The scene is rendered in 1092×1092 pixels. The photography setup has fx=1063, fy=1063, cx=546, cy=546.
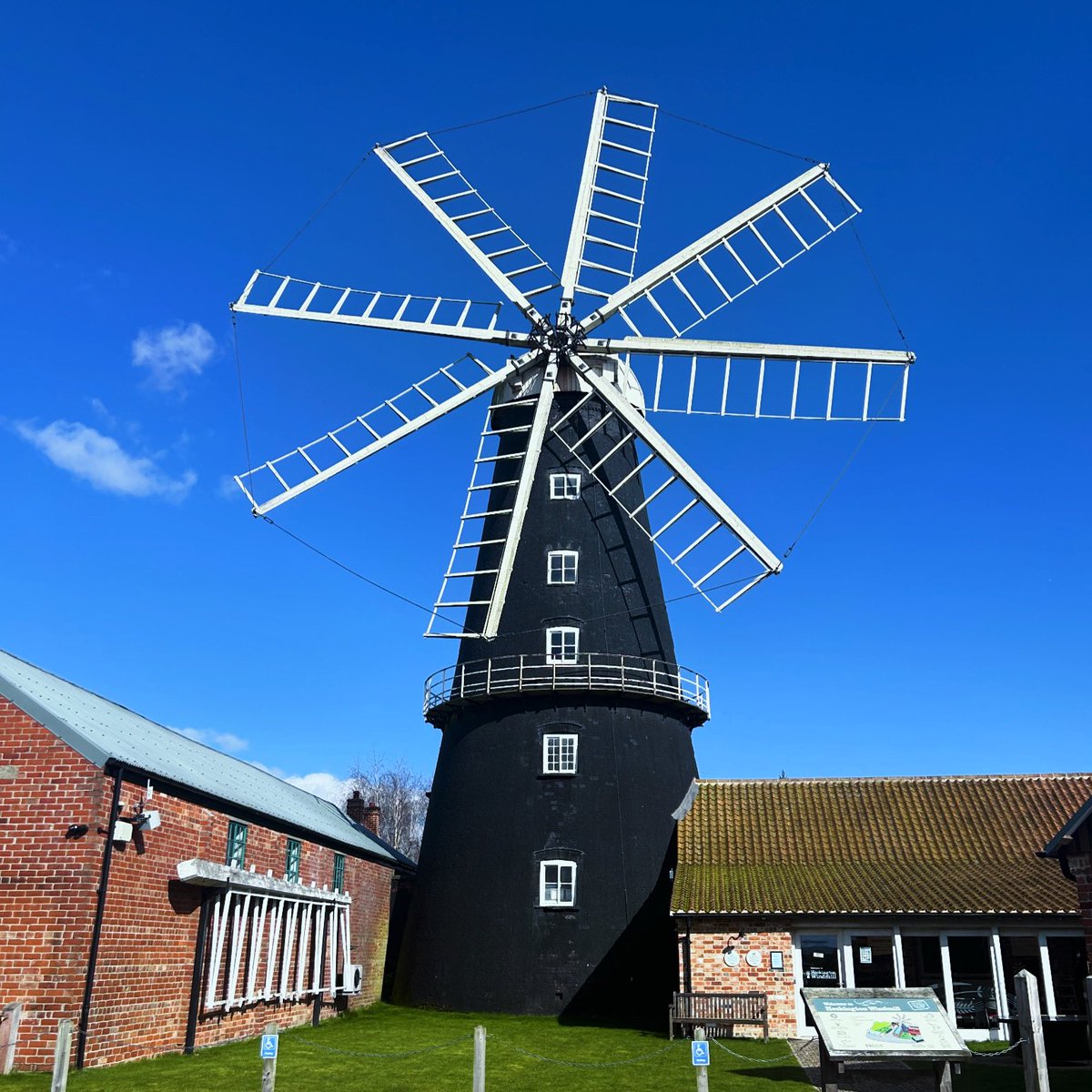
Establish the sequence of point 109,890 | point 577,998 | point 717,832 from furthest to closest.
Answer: point 717,832
point 577,998
point 109,890

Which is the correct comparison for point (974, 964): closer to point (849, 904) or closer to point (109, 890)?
point (849, 904)

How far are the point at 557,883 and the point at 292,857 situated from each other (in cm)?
551

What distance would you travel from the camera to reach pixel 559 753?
23.1 meters

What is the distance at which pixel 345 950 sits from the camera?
869 inches

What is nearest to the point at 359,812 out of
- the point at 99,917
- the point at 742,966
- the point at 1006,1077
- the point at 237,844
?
the point at 237,844

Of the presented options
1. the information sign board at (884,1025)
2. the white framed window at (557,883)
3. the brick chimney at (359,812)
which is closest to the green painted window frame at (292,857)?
the white framed window at (557,883)

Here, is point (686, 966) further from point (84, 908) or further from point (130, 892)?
point (84, 908)

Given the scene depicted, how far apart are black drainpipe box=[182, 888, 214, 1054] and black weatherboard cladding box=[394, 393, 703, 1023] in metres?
7.40

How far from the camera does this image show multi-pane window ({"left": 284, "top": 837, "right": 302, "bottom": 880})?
20.0m

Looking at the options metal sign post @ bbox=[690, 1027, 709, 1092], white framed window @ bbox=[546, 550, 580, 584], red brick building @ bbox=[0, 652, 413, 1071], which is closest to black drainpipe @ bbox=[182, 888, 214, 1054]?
red brick building @ bbox=[0, 652, 413, 1071]

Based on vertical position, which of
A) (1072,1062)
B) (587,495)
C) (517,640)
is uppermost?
(587,495)

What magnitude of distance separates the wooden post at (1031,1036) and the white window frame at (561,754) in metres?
12.4

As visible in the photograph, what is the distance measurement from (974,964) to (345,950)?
40.5ft

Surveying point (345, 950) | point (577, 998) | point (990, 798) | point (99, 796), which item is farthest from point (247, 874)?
point (990, 798)
